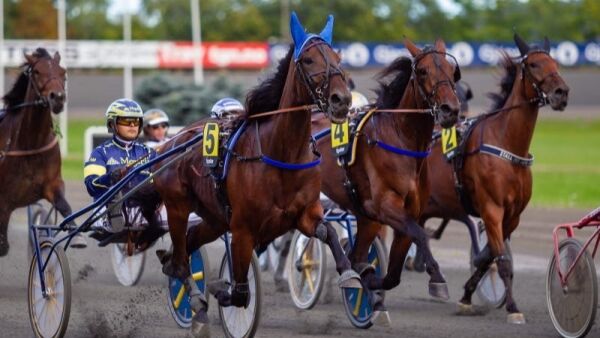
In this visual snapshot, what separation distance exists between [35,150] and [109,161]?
2078 mm

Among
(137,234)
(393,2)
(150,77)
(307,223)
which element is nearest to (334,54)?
(307,223)

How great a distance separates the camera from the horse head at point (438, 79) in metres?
7.88

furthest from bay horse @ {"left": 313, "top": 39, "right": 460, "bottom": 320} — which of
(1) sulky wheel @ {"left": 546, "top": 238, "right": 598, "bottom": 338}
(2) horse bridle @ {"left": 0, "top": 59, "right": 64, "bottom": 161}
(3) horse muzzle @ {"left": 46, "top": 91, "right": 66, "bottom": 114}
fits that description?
(2) horse bridle @ {"left": 0, "top": 59, "right": 64, "bottom": 161}

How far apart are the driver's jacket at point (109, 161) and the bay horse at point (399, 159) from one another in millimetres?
1475

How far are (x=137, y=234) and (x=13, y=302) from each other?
168 centimetres

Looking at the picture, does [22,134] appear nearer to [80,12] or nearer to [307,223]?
[307,223]

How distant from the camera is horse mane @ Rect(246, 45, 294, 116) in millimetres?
7555

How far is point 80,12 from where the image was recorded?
6850 cm

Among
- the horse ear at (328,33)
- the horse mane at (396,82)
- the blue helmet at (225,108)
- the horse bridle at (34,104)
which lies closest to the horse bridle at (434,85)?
the horse mane at (396,82)

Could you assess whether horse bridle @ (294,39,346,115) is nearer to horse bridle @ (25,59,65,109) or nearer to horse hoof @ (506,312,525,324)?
horse hoof @ (506,312,525,324)

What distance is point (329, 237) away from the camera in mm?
7066

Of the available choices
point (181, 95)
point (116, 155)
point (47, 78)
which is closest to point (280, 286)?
point (47, 78)

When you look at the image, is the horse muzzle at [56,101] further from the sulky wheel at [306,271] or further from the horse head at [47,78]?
the sulky wheel at [306,271]

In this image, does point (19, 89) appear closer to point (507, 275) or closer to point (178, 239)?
point (178, 239)
